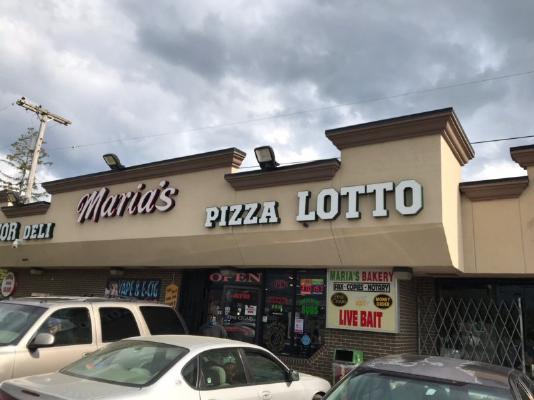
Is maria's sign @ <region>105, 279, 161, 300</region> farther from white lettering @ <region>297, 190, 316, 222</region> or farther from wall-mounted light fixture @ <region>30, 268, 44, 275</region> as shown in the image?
white lettering @ <region>297, 190, 316, 222</region>

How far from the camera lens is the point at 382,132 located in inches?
377

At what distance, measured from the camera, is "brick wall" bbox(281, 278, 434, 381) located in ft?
32.7

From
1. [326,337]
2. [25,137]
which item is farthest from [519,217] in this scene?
[25,137]

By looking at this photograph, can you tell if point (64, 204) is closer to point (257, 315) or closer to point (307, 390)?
point (257, 315)

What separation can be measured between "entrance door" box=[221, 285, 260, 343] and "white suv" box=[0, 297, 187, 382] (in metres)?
3.84

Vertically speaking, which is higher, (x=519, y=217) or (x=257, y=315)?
(x=519, y=217)

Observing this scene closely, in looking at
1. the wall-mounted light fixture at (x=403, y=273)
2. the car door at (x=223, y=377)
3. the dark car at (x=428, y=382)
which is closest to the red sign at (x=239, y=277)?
the wall-mounted light fixture at (x=403, y=273)

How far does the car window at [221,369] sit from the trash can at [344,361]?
15.0 feet

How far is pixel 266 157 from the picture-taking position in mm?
11078

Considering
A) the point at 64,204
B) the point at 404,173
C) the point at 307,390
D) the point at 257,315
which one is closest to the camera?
the point at 307,390

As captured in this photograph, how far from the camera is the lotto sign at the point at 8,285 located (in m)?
17.9

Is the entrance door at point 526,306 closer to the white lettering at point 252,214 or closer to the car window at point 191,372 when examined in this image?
the white lettering at point 252,214

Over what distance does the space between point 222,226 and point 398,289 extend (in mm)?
4045

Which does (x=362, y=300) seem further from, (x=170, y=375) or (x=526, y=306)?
(x=170, y=375)
